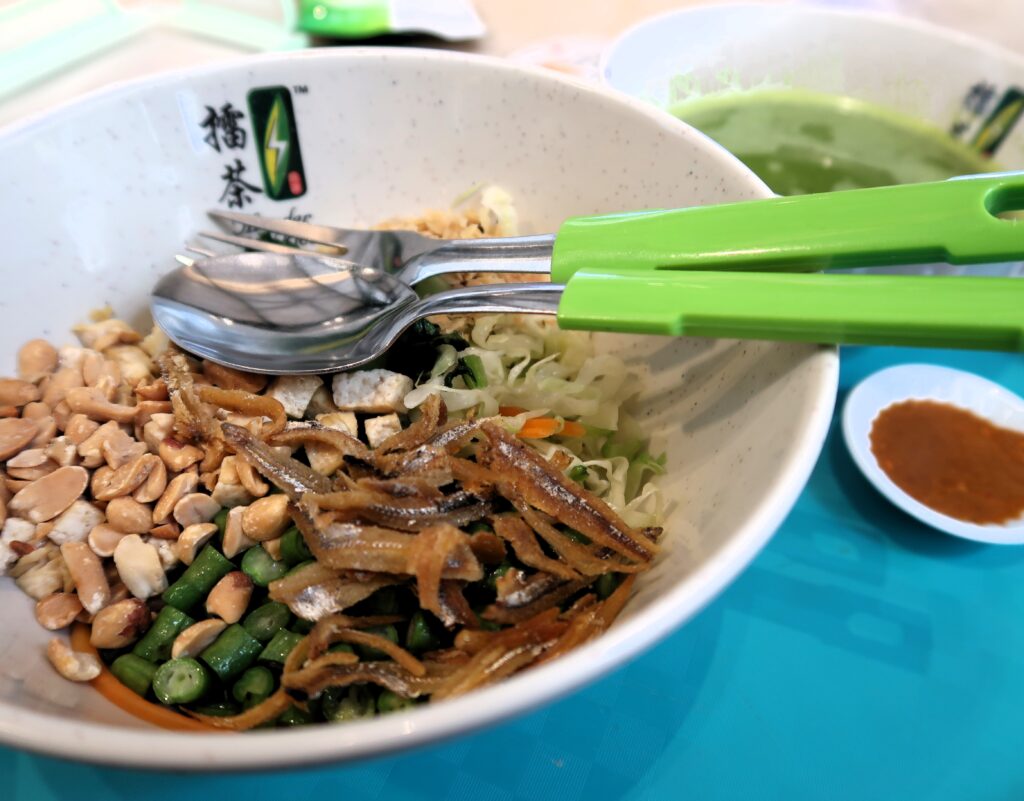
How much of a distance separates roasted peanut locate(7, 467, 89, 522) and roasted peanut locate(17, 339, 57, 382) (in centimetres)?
22

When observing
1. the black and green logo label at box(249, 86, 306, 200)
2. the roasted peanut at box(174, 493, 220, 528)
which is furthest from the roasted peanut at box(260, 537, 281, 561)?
the black and green logo label at box(249, 86, 306, 200)

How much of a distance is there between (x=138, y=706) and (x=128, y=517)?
0.26 metres

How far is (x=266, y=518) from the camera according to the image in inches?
37.1

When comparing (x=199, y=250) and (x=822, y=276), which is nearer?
(x=822, y=276)

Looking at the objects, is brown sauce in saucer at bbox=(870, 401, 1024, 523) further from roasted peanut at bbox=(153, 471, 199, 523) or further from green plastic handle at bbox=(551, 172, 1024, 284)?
roasted peanut at bbox=(153, 471, 199, 523)

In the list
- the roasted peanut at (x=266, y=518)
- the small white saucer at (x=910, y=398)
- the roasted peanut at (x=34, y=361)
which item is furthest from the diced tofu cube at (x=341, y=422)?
the small white saucer at (x=910, y=398)

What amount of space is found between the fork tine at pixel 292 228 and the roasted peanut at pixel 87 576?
659mm

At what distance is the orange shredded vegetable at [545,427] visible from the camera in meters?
1.07

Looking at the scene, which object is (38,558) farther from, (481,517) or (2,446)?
(481,517)

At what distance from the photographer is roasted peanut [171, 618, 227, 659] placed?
0.89 metres

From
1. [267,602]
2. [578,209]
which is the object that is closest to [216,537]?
[267,602]

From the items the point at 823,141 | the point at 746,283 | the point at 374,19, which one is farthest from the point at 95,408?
the point at 823,141

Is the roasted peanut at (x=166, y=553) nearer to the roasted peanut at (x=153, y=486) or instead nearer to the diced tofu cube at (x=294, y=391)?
the roasted peanut at (x=153, y=486)

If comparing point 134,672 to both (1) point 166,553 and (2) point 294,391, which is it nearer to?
(1) point 166,553
